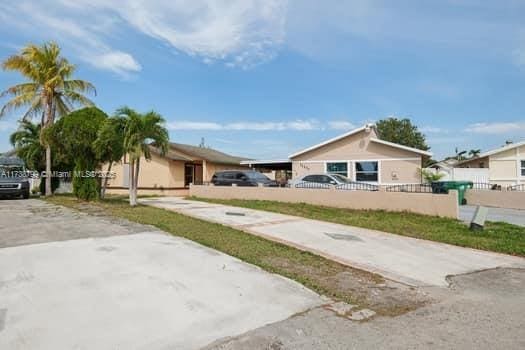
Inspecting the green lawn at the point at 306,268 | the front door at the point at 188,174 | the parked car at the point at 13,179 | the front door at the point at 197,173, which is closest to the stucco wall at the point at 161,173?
the front door at the point at 188,174

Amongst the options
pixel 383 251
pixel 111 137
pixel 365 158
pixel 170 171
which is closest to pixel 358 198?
pixel 365 158

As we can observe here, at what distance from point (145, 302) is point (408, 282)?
12.8 ft

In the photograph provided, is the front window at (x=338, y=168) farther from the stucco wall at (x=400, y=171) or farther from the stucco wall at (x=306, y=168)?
the stucco wall at (x=400, y=171)

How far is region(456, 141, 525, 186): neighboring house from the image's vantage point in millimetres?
21625

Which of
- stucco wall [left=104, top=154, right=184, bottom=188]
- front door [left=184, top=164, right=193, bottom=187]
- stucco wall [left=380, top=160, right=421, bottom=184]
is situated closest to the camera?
stucco wall [left=380, top=160, right=421, bottom=184]

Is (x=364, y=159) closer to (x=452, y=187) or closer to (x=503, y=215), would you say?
(x=452, y=187)

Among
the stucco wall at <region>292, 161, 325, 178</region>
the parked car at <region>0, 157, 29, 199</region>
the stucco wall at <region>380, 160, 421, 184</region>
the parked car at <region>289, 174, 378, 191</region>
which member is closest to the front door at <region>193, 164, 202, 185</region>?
the stucco wall at <region>292, 161, 325, 178</region>

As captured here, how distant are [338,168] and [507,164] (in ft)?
36.2

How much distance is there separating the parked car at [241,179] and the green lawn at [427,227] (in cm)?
465

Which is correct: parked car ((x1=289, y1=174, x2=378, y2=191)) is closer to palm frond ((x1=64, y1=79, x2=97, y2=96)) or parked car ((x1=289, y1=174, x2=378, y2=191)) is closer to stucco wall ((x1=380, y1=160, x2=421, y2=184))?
stucco wall ((x1=380, y1=160, x2=421, y2=184))

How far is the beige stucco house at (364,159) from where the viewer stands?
19094 millimetres

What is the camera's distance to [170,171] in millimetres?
22812

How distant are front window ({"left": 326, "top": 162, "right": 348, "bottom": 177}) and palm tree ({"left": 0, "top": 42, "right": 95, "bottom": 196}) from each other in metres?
14.9

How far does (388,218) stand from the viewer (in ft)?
39.9
